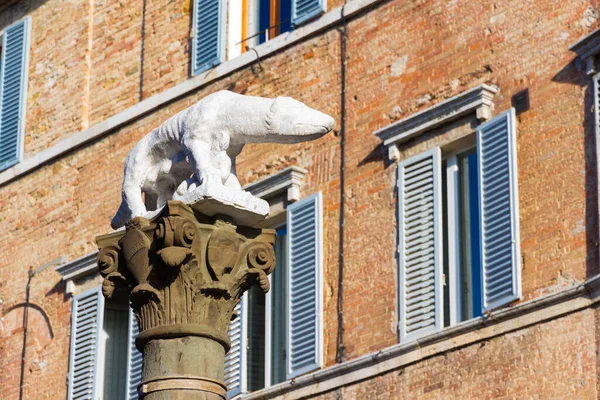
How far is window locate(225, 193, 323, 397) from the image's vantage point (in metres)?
14.7

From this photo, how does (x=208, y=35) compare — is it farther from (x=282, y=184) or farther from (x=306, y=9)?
(x=282, y=184)

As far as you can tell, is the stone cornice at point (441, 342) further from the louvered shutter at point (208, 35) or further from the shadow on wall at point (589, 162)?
the louvered shutter at point (208, 35)

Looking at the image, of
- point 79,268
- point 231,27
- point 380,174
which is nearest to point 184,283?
point 380,174

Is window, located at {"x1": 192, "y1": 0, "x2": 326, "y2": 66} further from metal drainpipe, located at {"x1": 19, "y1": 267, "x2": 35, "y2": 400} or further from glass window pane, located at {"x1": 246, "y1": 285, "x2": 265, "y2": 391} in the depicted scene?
metal drainpipe, located at {"x1": 19, "y1": 267, "x2": 35, "y2": 400}

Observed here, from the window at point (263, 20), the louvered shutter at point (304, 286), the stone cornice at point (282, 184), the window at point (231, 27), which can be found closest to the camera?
the louvered shutter at point (304, 286)

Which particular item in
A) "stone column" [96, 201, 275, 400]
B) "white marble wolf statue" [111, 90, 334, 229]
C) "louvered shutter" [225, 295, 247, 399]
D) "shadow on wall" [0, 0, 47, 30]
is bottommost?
"stone column" [96, 201, 275, 400]

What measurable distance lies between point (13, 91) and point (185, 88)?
303 centimetres

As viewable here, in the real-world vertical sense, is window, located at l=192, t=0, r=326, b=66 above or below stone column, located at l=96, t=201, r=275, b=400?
above

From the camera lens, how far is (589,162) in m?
12.9

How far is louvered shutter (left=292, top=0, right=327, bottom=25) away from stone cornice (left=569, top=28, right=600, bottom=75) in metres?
3.17

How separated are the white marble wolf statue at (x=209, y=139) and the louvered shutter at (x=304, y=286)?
17.5 feet

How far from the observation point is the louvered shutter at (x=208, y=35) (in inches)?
658

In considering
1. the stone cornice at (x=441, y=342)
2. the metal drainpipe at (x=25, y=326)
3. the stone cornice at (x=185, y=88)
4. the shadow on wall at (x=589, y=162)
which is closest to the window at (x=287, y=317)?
the stone cornice at (x=441, y=342)

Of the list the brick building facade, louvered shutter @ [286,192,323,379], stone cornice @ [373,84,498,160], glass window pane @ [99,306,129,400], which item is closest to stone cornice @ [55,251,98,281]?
the brick building facade
